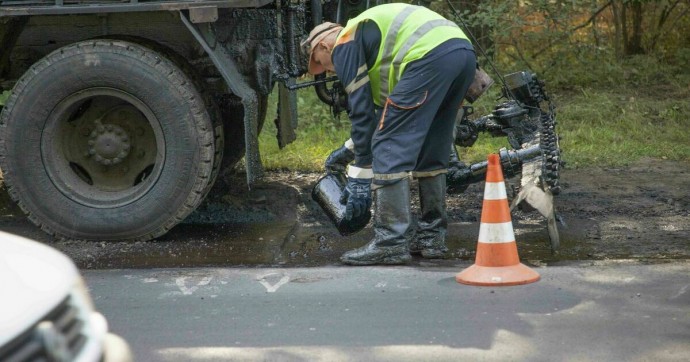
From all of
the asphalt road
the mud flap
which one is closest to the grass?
the mud flap

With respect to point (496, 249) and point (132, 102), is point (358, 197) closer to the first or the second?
point (496, 249)

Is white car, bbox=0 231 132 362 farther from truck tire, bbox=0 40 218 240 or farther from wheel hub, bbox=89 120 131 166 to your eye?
wheel hub, bbox=89 120 131 166

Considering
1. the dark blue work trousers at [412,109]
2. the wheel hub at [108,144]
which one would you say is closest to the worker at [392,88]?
the dark blue work trousers at [412,109]

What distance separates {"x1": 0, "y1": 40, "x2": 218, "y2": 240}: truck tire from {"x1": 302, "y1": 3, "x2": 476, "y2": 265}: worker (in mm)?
912

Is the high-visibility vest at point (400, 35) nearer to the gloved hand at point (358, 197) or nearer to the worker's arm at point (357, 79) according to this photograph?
the worker's arm at point (357, 79)

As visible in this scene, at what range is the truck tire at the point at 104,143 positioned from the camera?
707cm

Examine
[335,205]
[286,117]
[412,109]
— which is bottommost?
[335,205]

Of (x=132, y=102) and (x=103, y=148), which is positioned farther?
(x=103, y=148)

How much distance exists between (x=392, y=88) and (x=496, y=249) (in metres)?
1.16

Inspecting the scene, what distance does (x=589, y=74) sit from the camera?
12531 mm

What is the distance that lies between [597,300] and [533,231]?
188 cm

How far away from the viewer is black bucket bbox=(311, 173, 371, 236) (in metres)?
6.96

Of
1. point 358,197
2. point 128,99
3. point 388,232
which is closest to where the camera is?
point 388,232

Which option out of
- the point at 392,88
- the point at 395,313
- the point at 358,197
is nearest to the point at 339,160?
the point at 358,197
